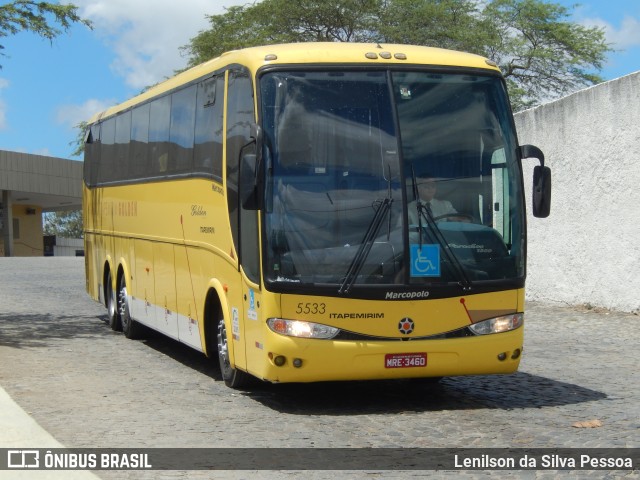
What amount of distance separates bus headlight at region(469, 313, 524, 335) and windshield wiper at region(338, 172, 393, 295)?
1166mm

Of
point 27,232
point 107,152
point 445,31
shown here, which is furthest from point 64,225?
point 107,152

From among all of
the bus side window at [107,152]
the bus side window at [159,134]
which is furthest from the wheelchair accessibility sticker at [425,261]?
the bus side window at [107,152]

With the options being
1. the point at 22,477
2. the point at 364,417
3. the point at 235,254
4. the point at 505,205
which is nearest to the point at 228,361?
the point at 235,254

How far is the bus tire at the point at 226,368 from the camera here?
10.3 meters

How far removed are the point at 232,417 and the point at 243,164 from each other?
7.11ft

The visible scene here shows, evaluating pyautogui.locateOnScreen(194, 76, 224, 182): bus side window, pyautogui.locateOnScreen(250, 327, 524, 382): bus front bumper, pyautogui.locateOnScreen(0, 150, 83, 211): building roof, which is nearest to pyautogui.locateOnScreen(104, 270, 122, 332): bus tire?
pyautogui.locateOnScreen(194, 76, 224, 182): bus side window

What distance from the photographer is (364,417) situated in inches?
353

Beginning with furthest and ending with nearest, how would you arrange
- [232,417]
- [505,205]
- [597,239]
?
[597,239], [505,205], [232,417]

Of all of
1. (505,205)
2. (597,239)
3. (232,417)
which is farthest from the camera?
(597,239)

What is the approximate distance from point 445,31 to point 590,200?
24587 millimetres

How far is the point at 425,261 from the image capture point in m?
9.16

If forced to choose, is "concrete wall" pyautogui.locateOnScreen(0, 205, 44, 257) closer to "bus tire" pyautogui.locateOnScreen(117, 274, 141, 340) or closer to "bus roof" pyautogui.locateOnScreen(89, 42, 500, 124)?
"bus tire" pyautogui.locateOnScreen(117, 274, 141, 340)

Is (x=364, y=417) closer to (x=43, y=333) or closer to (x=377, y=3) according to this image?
(x=43, y=333)

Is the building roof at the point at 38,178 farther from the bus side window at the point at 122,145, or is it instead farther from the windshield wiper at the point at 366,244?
the windshield wiper at the point at 366,244
